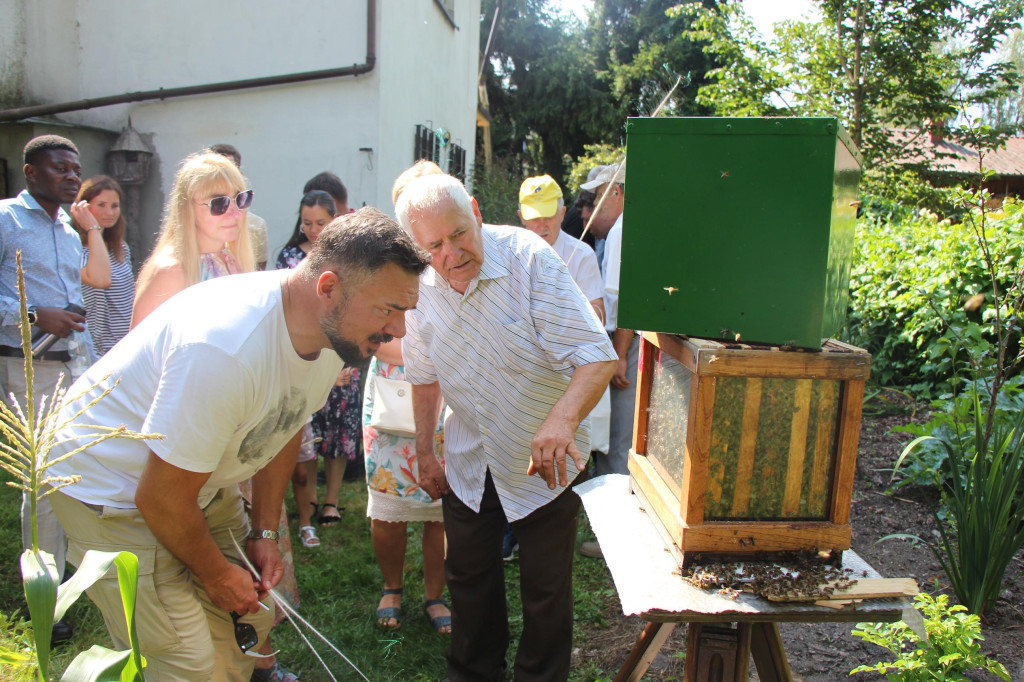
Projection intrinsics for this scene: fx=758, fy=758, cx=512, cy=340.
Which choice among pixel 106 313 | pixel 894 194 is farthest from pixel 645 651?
pixel 894 194

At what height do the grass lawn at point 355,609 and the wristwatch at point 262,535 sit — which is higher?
the wristwatch at point 262,535

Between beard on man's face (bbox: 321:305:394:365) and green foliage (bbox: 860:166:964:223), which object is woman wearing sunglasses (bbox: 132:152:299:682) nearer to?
beard on man's face (bbox: 321:305:394:365)

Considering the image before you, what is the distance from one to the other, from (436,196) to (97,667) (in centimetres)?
157

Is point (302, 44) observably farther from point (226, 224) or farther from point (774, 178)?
point (774, 178)

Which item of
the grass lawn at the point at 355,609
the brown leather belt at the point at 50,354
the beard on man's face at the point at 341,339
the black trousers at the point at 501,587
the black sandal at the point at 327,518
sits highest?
the beard on man's face at the point at 341,339

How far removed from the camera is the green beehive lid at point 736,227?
67.2 inches

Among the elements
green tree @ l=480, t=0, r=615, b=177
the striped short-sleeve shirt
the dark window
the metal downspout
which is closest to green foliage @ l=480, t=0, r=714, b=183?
green tree @ l=480, t=0, r=615, b=177

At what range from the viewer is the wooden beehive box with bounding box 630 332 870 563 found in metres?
1.75

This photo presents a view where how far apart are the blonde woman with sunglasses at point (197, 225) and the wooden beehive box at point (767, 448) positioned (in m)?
2.04

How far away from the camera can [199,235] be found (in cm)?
306

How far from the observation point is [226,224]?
3074 millimetres

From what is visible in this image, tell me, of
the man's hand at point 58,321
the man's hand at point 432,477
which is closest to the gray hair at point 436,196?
the man's hand at point 432,477

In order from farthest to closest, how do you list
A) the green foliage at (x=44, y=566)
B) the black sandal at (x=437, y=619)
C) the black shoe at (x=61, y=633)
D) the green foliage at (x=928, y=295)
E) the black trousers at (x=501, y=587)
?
the green foliage at (x=928, y=295)
the black sandal at (x=437, y=619)
the black shoe at (x=61, y=633)
the black trousers at (x=501, y=587)
the green foliage at (x=44, y=566)

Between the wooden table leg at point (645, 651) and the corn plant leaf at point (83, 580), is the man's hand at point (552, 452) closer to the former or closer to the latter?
the wooden table leg at point (645, 651)
